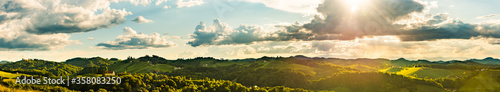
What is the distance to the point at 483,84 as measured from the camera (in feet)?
602

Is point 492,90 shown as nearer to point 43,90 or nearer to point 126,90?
point 126,90

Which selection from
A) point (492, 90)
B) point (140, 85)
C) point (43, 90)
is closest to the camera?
point (43, 90)

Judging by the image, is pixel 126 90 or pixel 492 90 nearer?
pixel 126 90

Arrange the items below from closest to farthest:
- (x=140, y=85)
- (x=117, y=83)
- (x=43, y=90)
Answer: (x=43, y=90)
(x=117, y=83)
(x=140, y=85)

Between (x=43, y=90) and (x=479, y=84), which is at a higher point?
(x=43, y=90)

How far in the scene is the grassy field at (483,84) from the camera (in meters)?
172

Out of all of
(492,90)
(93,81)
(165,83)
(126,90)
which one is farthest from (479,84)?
(93,81)

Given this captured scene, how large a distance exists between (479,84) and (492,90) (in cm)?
1642

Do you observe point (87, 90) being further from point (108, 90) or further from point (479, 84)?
point (479, 84)

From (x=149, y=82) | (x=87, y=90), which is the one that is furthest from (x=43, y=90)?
(x=149, y=82)

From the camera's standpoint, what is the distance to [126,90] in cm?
11094

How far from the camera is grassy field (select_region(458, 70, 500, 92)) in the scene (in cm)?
17239

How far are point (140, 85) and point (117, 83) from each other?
515 inches

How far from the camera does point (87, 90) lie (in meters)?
103
